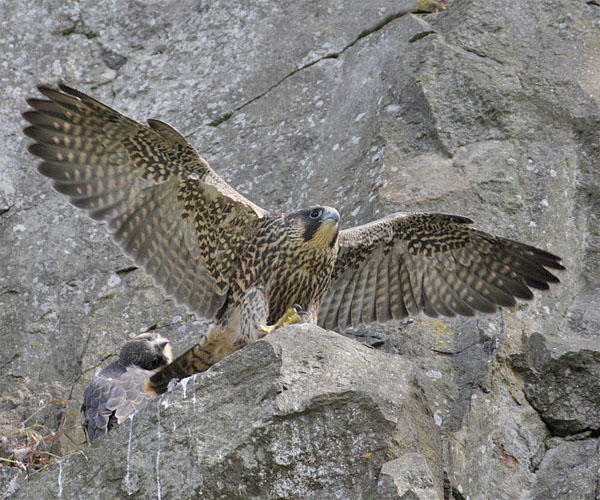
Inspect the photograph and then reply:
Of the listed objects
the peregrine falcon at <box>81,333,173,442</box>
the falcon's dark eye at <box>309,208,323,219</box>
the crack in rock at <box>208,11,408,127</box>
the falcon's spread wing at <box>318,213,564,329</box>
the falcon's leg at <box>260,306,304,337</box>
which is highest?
the falcon's dark eye at <box>309,208,323,219</box>

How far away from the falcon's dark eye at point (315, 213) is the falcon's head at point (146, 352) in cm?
129

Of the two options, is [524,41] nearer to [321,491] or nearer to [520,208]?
[520,208]

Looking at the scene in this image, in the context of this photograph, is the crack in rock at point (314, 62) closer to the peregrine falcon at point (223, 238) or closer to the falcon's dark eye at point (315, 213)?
the peregrine falcon at point (223, 238)

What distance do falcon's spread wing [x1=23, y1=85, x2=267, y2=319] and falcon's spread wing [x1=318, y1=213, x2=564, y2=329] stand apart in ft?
2.29

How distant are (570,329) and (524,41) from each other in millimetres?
2256

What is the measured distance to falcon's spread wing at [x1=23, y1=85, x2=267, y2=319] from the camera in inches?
191

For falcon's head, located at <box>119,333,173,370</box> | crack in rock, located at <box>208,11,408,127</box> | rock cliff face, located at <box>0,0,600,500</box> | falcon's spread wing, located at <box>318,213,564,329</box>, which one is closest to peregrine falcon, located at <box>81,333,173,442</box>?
falcon's head, located at <box>119,333,173,370</box>

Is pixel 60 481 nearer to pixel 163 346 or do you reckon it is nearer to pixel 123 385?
pixel 123 385

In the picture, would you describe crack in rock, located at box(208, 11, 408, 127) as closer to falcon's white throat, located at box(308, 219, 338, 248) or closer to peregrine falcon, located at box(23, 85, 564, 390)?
peregrine falcon, located at box(23, 85, 564, 390)

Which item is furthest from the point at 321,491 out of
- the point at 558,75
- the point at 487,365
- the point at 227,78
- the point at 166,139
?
the point at 227,78

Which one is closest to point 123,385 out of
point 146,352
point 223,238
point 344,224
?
point 146,352

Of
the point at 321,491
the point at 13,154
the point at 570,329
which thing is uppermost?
the point at 13,154

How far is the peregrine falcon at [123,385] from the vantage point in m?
4.82

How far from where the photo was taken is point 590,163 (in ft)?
19.4
